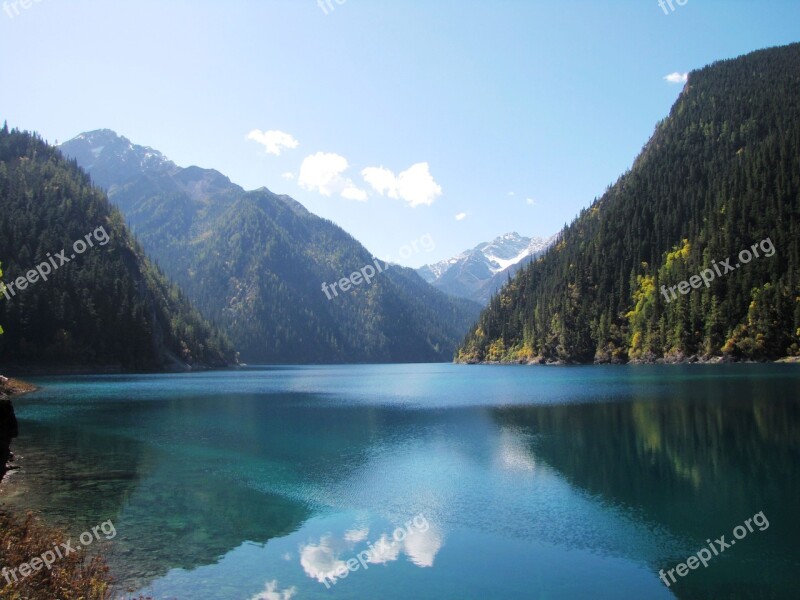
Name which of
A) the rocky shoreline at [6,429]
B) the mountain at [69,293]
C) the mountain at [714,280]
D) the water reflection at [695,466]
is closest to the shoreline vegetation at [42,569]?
the rocky shoreline at [6,429]

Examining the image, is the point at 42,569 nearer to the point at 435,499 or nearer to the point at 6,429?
the point at 6,429

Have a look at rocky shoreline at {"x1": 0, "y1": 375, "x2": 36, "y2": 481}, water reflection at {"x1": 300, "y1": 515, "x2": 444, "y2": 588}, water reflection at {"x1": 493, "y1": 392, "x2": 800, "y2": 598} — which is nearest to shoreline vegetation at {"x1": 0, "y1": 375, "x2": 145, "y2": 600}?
water reflection at {"x1": 300, "y1": 515, "x2": 444, "y2": 588}

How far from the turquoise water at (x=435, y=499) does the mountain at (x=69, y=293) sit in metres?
99.7

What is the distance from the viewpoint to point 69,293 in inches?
5955

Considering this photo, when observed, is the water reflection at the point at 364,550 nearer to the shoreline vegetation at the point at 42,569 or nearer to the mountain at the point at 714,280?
the shoreline vegetation at the point at 42,569

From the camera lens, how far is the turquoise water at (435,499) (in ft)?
57.6

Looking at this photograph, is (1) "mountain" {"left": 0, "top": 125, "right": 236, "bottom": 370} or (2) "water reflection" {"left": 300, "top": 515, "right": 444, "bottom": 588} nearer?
(2) "water reflection" {"left": 300, "top": 515, "right": 444, "bottom": 588}

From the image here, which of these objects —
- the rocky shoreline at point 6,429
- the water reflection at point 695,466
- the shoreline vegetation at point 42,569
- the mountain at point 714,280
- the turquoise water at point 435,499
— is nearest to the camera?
the shoreline vegetation at point 42,569

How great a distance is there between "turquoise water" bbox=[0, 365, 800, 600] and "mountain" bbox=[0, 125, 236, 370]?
3924 inches

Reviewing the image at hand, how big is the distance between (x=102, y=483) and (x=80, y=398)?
177ft

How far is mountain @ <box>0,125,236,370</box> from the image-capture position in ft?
446

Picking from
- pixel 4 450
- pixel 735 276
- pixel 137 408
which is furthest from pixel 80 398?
pixel 735 276

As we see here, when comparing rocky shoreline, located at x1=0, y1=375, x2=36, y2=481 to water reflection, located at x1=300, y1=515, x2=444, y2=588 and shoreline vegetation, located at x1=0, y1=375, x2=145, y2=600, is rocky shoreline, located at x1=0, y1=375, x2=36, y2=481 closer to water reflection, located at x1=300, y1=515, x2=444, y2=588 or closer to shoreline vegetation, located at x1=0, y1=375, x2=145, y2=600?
shoreline vegetation, located at x1=0, y1=375, x2=145, y2=600

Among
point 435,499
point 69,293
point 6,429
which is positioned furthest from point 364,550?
point 69,293
